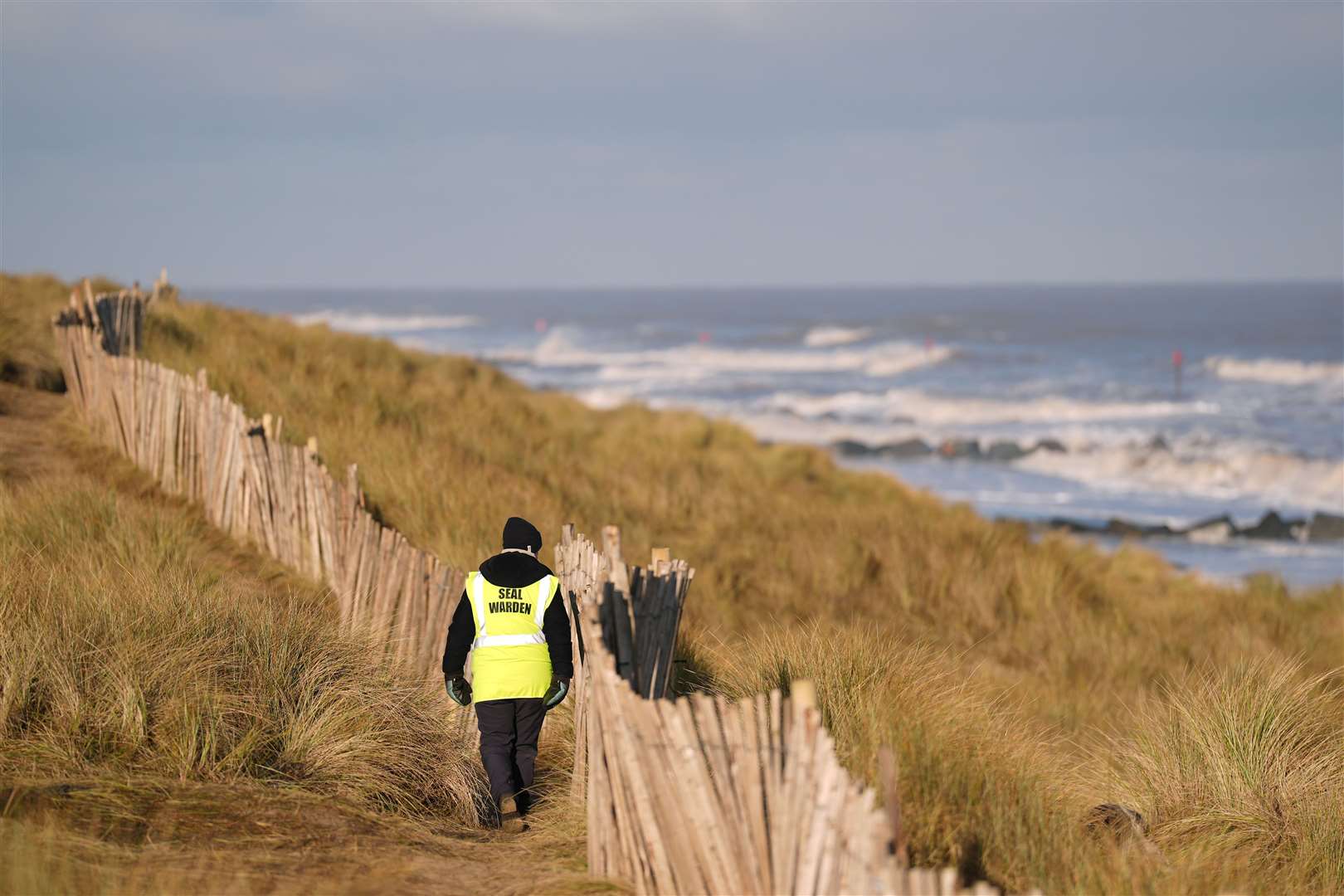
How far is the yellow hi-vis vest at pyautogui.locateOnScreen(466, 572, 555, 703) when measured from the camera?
15.4 feet

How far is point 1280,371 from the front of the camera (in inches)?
1860

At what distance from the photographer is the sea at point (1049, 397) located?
945 inches

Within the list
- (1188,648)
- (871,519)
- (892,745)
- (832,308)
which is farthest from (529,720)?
(832,308)

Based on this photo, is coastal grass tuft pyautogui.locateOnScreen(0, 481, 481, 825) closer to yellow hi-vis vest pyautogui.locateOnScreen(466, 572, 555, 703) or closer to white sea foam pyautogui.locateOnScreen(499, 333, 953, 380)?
yellow hi-vis vest pyautogui.locateOnScreen(466, 572, 555, 703)

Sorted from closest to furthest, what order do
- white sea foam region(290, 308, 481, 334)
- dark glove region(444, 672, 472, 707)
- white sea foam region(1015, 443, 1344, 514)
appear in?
1. dark glove region(444, 672, 472, 707)
2. white sea foam region(1015, 443, 1344, 514)
3. white sea foam region(290, 308, 481, 334)

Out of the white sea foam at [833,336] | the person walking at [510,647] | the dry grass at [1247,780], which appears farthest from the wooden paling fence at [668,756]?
the white sea foam at [833,336]

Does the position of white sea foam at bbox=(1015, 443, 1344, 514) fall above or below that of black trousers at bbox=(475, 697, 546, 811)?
below

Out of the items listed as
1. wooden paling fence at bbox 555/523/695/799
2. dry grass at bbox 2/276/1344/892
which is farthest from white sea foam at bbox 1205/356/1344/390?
wooden paling fence at bbox 555/523/695/799

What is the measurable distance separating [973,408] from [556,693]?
34552mm

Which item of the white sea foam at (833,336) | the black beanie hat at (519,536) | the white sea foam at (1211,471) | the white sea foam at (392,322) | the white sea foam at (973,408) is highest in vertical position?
the white sea foam at (392,322)

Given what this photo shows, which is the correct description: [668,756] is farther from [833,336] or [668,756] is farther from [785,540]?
[833,336]

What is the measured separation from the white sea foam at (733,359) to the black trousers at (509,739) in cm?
4609

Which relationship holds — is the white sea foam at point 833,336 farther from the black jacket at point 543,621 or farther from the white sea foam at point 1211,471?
the black jacket at point 543,621

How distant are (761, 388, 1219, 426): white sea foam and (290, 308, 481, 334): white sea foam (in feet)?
177
